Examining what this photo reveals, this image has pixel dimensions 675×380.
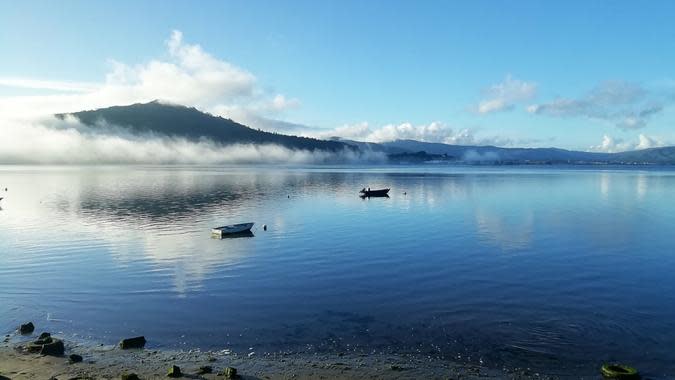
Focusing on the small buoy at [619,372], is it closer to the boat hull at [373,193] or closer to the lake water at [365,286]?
the lake water at [365,286]

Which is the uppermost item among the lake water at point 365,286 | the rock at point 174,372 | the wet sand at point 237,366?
the rock at point 174,372

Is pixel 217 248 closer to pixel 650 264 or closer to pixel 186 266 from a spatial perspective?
pixel 186 266

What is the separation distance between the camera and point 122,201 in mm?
90312

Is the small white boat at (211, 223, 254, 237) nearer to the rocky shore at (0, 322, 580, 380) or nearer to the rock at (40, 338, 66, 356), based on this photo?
the rocky shore at (0, 322, 580, 380)

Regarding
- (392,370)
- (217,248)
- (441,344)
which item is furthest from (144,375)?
(217,248)

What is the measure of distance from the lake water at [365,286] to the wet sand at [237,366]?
993 millimetres

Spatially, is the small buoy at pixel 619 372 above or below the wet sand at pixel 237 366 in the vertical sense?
above

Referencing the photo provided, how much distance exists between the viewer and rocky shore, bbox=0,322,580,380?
18141mm

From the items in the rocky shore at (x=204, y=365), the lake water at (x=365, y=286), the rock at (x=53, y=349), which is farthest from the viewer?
the lake water at (x=365, y=286)

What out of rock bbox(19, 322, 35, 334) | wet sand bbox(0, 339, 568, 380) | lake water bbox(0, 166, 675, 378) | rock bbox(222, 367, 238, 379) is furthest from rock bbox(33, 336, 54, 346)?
rock bbox(222, 367, 238, 379)

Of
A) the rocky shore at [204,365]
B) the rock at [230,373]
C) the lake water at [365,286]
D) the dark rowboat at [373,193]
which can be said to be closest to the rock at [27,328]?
the lake water at [365,286]

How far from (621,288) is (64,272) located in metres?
37.7

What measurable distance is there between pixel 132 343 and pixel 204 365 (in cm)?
409

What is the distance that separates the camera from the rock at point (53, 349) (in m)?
20.0
